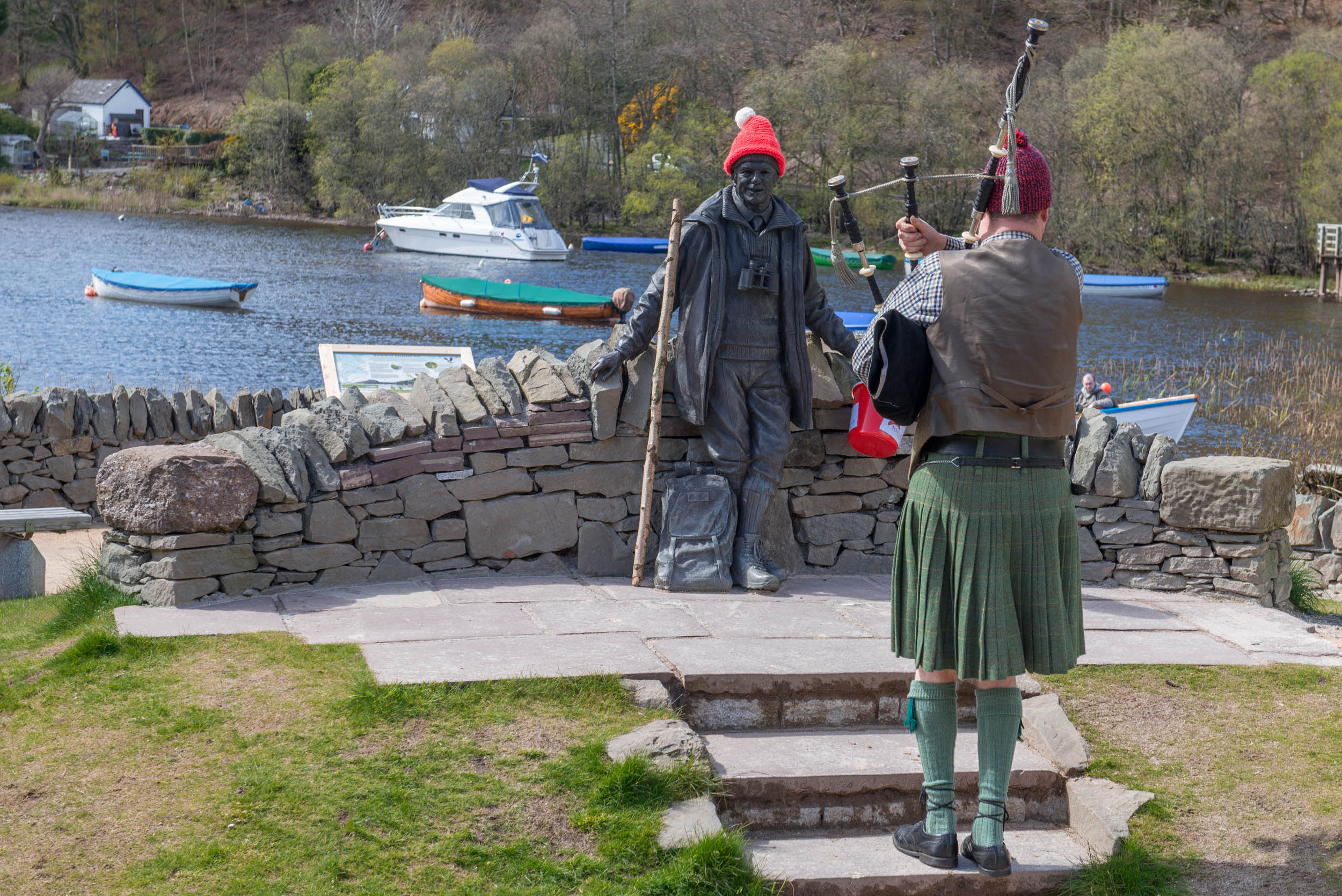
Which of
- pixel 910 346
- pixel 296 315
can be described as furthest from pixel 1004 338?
pixel 296 315

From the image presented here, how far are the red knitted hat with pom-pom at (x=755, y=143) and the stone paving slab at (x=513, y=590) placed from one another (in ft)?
6.86

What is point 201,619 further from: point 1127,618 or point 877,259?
point 877,259

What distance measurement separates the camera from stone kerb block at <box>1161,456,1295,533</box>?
5.70 m

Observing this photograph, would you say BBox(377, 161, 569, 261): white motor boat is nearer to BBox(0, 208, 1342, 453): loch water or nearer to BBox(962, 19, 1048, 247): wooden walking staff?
BBox(0, 208, 1342, 453): loch water

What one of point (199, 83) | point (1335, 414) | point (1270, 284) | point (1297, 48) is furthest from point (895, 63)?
point (199, 83)

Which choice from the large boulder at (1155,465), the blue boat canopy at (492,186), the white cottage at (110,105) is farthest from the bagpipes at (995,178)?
the white cottage at (110,105)

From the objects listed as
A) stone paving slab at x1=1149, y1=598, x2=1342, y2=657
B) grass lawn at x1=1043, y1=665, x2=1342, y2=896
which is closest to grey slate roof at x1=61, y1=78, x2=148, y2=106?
stone paving slab at x1=1149, y1=598, x2=1342, y2=657

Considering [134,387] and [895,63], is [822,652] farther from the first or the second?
[895,63]

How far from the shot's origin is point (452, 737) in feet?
12.3

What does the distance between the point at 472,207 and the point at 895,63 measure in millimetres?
21280

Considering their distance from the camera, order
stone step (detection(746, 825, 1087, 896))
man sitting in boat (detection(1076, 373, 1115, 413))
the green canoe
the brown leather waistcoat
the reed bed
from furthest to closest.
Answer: the green canoe
the reed bed
man sitting in boat (detection(1076, 373, 1115, 413))
stone step (detection(746, 825, 1087, 896))
the brown leather waistcoat

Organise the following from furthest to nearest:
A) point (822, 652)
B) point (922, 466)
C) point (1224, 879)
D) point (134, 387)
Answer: point (134, 387) → point (822, 652) → point (1224, 879) → point (922, 466)

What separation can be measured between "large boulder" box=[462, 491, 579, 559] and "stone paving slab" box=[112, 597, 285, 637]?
1022 mm

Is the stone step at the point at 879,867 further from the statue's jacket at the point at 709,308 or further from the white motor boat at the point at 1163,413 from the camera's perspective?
the white motor boat at the point at 1163,413
